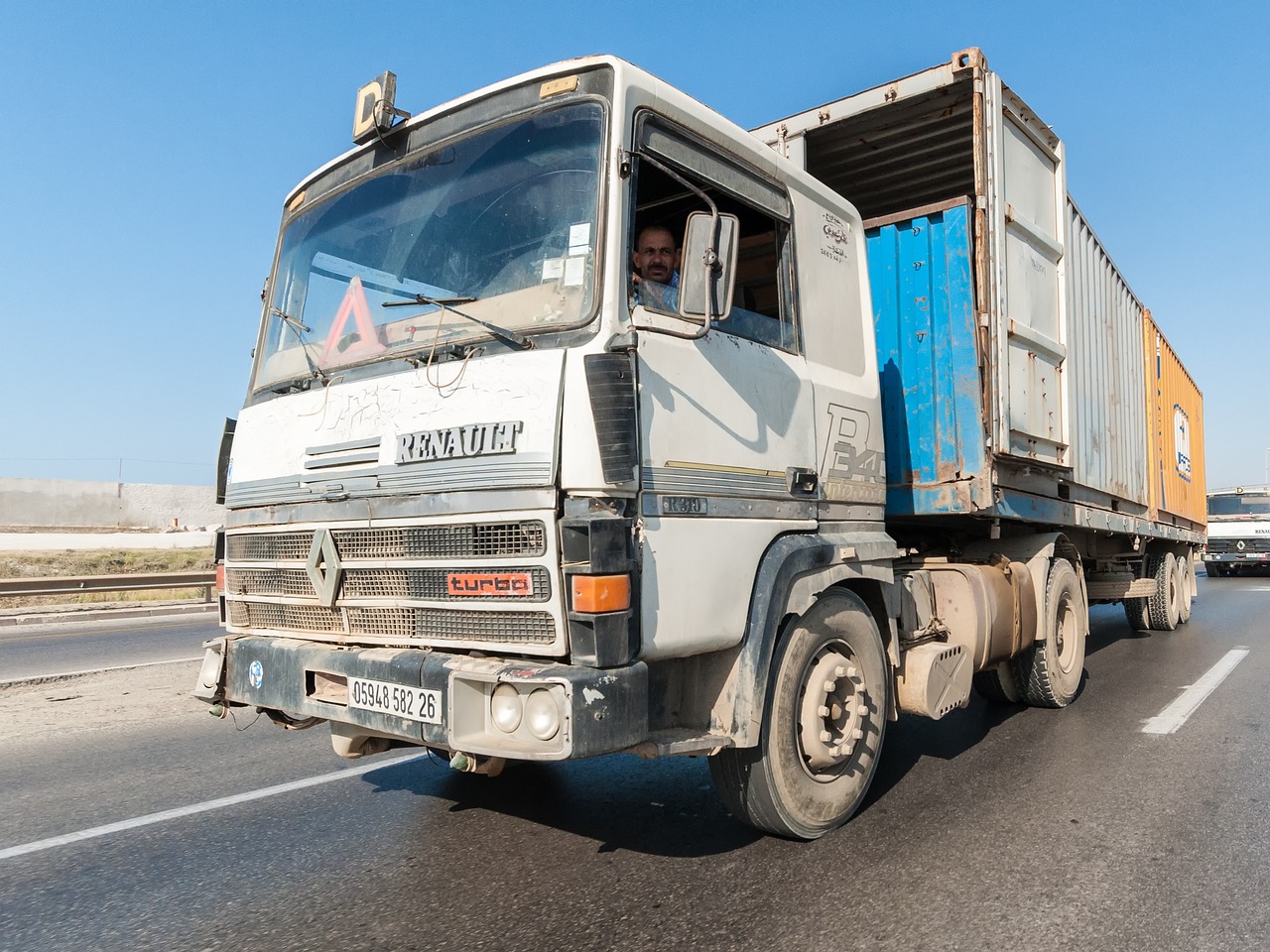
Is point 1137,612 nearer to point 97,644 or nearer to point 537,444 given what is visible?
point 537,444

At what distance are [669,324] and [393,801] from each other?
2688mm

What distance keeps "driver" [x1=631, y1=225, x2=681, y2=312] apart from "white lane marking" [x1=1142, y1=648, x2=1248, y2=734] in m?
4.40

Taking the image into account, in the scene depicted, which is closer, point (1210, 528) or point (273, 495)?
point (273, 495)

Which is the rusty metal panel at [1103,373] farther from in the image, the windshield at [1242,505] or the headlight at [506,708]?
the windshield at [1242,505]

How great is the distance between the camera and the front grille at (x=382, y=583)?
2.89 m

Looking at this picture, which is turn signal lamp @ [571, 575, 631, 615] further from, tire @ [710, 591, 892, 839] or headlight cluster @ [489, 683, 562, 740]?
tire @ [710, 591, 892, 839]

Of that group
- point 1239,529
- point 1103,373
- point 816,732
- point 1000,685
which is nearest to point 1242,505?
point 1239,529

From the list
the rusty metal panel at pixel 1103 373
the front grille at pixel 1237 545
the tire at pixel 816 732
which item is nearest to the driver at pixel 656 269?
the tire at pixel 816 732

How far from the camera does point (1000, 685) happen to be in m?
6.43

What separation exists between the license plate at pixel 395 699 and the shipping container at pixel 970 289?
10.4 feet

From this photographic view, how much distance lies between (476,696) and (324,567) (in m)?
0.97

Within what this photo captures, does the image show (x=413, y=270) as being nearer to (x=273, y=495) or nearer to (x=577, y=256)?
(x=577, y=256)

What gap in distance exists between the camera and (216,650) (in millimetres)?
3770

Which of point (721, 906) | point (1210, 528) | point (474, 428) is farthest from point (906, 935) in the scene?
point (1210, 528)
